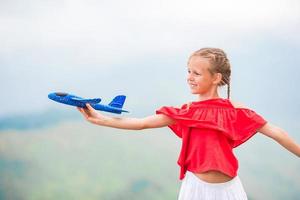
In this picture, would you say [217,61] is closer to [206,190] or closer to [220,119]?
[220,119]

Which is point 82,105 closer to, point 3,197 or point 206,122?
point 206,122

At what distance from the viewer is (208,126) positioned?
2.25m

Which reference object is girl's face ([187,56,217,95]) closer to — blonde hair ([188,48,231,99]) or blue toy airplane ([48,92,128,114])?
blonde hair ([188,48,231,99])

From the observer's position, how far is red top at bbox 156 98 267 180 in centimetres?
225

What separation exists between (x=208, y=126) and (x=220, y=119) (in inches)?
2.9

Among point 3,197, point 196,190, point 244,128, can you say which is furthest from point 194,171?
point 3,197

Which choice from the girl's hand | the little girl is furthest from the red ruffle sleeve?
the girl's hand

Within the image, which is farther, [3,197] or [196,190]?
[3,197]

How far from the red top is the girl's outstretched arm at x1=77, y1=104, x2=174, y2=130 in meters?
0.04

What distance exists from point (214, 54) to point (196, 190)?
0.53 m

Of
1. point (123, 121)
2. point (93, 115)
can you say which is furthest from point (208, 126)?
point (93, 115)

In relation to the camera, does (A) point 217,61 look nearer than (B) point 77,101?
No

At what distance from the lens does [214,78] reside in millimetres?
2326

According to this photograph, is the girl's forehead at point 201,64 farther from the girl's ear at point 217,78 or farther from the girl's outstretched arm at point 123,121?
the girl's outstretched arm at point 123,121
